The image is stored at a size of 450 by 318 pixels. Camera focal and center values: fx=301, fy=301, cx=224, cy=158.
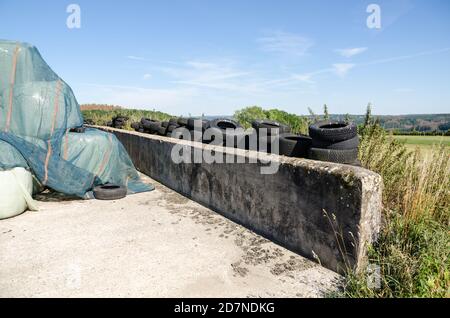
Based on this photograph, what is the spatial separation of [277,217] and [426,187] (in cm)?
179

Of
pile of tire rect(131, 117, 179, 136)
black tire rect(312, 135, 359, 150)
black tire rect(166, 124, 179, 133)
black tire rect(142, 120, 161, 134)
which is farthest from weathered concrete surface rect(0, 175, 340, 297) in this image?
black tire rect(142, 120, 161, 134)

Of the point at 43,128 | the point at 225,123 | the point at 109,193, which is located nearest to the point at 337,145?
the point at 225,123

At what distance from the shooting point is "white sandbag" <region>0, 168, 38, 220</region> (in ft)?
14.6

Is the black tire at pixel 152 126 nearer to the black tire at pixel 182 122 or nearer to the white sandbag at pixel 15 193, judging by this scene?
the black tire at pixel 182 122

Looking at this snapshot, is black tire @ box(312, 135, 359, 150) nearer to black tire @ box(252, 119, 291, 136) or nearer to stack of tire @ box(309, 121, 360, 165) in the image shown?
stack of tire @ box(309, 121, 360, 165)

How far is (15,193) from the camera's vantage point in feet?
15.1

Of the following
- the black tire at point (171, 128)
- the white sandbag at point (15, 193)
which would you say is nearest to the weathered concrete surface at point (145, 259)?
the white sandbag at point (15, 193)

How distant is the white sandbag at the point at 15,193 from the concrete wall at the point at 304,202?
281 centimetres

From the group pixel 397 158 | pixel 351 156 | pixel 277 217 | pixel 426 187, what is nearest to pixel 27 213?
pixel 277 217

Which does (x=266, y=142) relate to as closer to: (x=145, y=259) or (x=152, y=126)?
(x=145, y=259)

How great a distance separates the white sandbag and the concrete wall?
111 inches

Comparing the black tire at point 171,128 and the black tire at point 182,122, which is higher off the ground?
the black tire at point 182,122

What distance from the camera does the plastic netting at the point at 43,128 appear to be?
5180 mm

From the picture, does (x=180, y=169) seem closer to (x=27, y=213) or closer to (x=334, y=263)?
(x=27, y=213)
